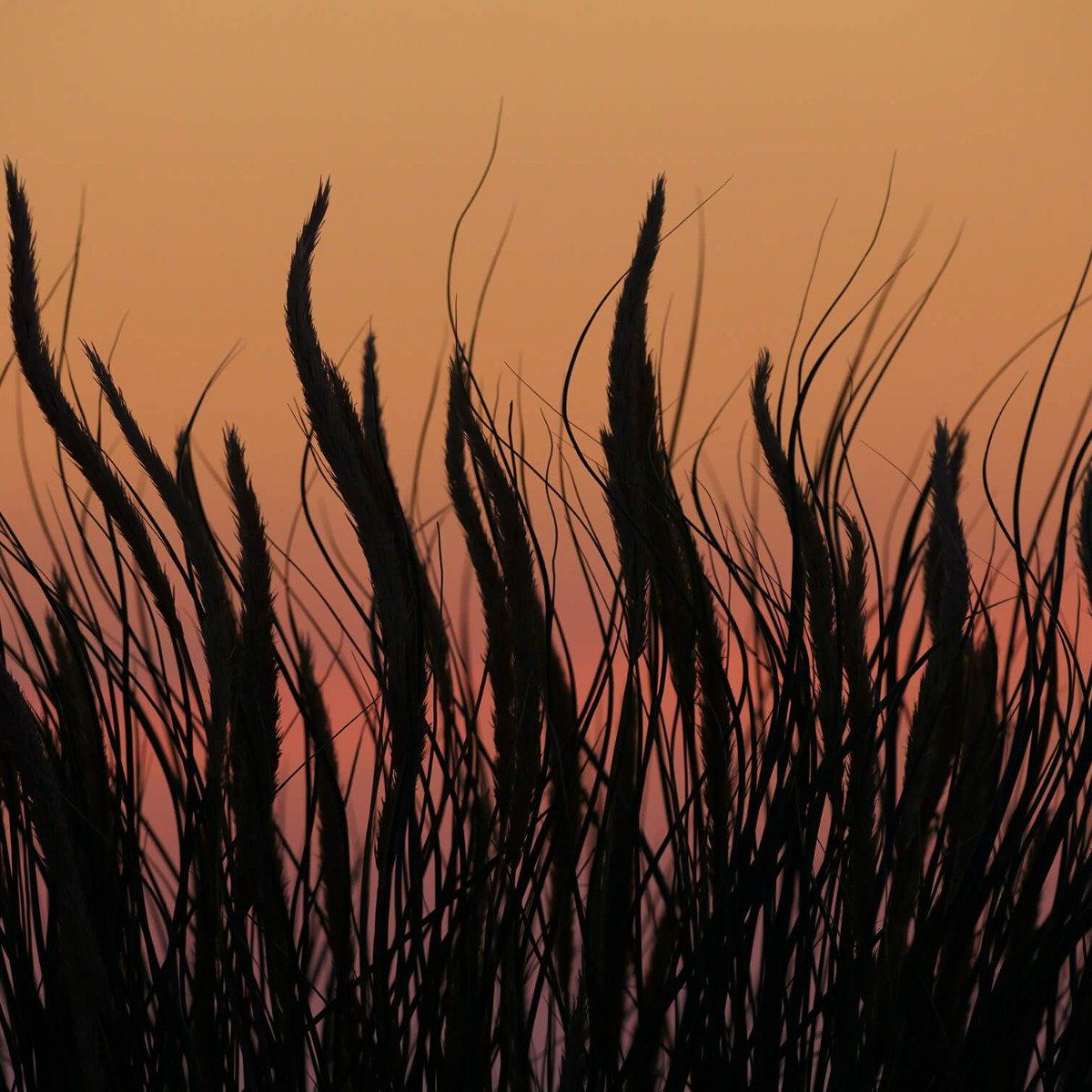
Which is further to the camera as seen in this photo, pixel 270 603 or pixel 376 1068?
pixel 376 1068

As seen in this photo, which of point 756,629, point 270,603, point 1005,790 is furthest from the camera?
point 756,629

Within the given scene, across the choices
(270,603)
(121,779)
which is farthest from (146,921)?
(270,603)

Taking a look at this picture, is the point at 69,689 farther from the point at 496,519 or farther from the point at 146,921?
the point at 496,519

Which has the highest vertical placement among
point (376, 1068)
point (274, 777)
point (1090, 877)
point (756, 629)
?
point (756, 629)

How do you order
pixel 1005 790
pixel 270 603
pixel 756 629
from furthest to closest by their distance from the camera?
pixel 756 629, pixel 1005 790, pixel 270 603

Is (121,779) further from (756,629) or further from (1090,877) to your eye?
(1090,877)

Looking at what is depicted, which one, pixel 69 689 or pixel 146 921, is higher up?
pixel 69 689

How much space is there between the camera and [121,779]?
1.03 metres

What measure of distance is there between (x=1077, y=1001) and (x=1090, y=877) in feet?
0.37

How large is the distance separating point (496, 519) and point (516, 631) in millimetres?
87

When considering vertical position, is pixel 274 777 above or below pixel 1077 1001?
above

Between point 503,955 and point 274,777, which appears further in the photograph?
point 503,955

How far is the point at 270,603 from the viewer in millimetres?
852

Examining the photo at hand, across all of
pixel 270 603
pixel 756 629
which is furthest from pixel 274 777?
pixel 756 629
